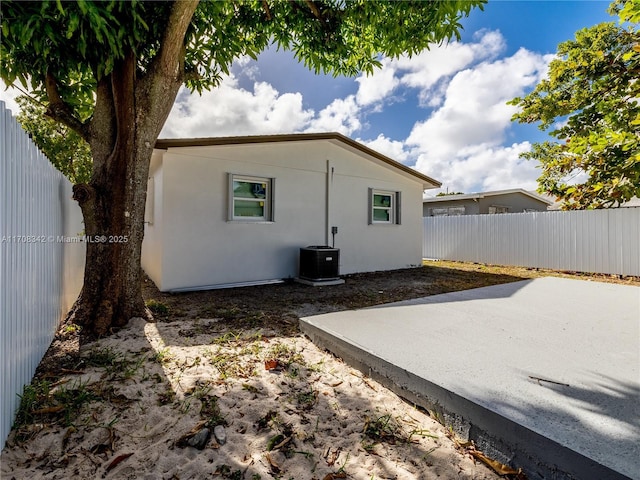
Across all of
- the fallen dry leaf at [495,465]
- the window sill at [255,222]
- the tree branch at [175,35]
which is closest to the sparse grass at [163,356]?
A: the fallen dry leaf at [495,465]

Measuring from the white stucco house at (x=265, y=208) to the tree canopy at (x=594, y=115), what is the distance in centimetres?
391

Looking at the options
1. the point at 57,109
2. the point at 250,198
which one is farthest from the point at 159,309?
the point at 250,198

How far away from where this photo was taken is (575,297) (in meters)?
4.90

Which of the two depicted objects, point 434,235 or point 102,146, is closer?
point 102,146

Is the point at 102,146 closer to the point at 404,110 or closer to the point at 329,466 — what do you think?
the point at 329,466

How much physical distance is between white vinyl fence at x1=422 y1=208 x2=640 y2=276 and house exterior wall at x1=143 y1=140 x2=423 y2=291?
376 centimetres

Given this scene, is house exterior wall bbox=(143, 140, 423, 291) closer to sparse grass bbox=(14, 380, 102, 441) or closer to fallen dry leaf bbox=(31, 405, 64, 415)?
sparse grass bbox=(14, 380, 102, 441)

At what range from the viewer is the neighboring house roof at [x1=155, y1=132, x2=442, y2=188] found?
5.67 metres

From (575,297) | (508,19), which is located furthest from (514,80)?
(575,297)

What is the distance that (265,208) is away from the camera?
7.16 m

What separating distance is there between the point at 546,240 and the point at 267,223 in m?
9.19

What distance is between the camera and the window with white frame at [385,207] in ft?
30.5

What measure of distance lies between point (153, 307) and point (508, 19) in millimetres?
9441

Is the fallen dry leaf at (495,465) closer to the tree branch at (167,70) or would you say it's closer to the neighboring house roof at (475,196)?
the tree branch at (167,70)
